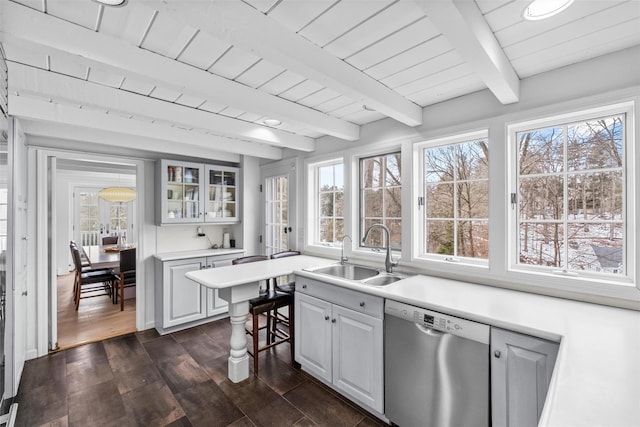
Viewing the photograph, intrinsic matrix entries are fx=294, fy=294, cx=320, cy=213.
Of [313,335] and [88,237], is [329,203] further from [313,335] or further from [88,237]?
[88,237]

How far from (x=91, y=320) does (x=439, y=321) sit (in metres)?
4.25

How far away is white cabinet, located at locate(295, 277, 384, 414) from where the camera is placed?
77.4 inches

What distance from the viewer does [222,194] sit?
13.2ft

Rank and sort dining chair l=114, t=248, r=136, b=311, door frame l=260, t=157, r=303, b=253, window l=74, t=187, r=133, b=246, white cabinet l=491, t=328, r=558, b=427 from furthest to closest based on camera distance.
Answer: window l=74, t=187, r=133, b=246
dining chair l=114, t=248, r=136, b=311
door frame l=260, t=157, r=303, b=253
white cabinet l=491, t=328, r=558, b=427

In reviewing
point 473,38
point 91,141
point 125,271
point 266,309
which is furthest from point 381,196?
point 125,271

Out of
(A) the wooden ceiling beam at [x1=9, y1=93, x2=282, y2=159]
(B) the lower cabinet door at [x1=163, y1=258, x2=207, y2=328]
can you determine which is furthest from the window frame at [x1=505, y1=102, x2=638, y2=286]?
(B) the lower cabinet door at [x1=163, y1=258, x2=207, y2=328]

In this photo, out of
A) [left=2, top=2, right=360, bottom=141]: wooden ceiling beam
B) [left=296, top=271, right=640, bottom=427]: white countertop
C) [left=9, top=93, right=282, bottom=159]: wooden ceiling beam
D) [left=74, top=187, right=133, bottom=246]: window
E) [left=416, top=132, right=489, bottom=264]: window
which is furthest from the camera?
[left=74, top=187, right=133, bottom=246]: window

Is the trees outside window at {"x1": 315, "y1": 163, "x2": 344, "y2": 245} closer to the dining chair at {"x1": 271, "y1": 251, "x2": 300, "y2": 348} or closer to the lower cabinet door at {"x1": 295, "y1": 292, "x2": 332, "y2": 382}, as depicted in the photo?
the dining chair at {"x1": 271, "y1": 251, "x2": 300, "y2": 348}

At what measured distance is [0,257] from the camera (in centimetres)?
115

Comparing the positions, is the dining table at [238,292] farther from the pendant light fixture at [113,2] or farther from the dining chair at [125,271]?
the dining chair at [125,271]

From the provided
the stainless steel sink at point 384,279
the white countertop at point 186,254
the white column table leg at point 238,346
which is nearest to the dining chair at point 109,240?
the white countertop at point 186,254

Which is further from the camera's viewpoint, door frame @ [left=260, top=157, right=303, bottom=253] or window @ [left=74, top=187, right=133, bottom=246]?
window @ [left=74, top=187, right=133, bottom=246]

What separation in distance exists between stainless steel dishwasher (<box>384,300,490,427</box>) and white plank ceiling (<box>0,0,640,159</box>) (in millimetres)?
1378

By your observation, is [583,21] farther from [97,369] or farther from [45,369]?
[45,369]
